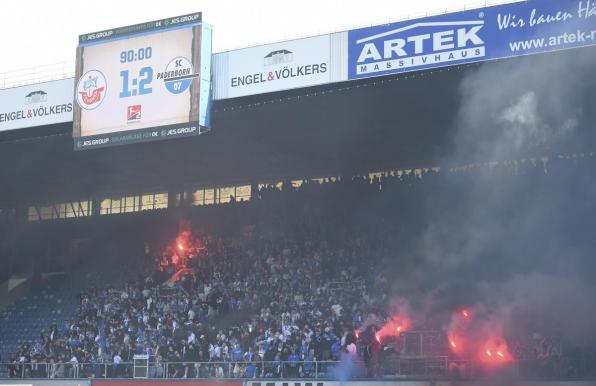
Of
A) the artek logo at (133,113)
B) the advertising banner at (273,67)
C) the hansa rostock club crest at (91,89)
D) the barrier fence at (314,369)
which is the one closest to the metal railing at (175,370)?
the barrier fence at (314,369)

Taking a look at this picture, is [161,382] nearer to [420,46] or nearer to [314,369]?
[314,369]

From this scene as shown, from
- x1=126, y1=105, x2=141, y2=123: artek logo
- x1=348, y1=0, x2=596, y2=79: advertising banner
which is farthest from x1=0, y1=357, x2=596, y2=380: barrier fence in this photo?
x1=348, y1=0, x2=596, y2=79: advertising banner

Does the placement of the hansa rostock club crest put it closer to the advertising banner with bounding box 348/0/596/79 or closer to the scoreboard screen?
the scoreboard screen

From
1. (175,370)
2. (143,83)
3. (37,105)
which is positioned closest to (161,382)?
(175,370)

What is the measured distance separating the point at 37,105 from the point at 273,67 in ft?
27.0

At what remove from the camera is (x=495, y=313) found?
2381 centimetres

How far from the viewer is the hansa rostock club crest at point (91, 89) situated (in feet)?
91.8

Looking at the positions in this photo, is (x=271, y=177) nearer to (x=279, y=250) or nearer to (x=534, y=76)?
(x=279, y=250)

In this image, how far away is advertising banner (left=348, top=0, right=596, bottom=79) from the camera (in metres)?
22.1

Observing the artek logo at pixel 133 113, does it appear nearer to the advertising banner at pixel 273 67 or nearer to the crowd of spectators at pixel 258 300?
the advertising banner at pixel 273 67

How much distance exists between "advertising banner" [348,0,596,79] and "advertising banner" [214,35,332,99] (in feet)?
3.05

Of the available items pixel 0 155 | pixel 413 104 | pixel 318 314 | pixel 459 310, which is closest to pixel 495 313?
pixel 459 310

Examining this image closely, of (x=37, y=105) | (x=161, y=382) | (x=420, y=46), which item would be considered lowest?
(x=161, y=382)

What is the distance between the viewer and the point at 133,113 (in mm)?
27484
